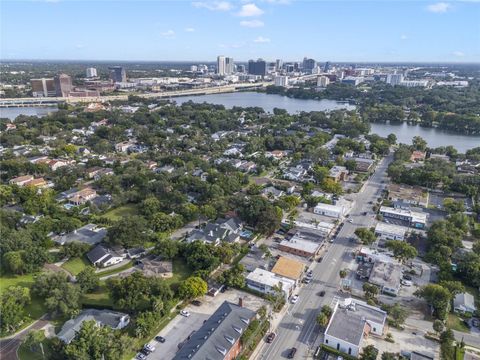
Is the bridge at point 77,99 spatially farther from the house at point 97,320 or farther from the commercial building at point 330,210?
the house at point 97,320

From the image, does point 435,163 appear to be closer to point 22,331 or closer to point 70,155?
point 22,331

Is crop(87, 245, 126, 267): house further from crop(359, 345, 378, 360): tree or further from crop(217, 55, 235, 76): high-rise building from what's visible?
crop(217, 55, 235, 76): high-rise building

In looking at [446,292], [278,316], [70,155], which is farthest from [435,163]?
[70,155]

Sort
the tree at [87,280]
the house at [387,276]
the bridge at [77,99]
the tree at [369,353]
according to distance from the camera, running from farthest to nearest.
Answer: the bridge at [77,99] < the house at [387,276] < the tree at [87,280] < the tree at [369,353]

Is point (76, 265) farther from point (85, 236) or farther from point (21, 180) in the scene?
point (21, 180)

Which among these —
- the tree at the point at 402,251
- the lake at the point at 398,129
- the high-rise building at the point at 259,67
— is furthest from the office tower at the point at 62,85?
the high-rise building at the point at 259,67

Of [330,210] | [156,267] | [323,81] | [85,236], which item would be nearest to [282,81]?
[323,81]

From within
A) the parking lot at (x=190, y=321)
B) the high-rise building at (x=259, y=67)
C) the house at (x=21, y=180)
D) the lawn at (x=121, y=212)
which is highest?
the high-rise building at (x=259, y=67)

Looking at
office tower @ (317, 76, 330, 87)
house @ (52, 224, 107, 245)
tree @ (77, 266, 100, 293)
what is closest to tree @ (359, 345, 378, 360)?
tree @ (77, 266, 100, 293)
